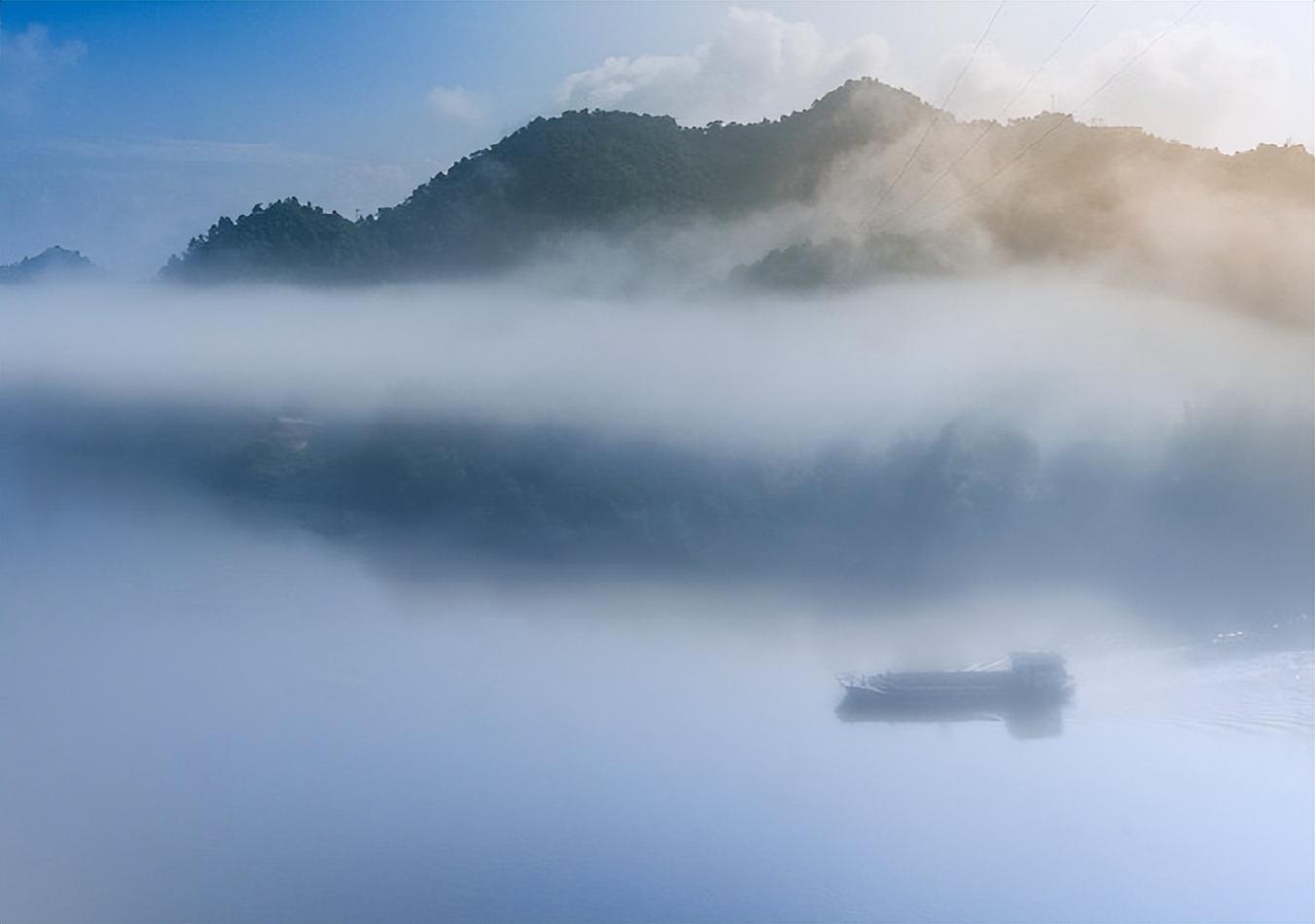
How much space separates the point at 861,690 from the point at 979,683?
2.85 feet

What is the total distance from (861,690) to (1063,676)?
147 cm

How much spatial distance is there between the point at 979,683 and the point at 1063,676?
0.61 m

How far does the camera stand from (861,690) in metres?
15.4

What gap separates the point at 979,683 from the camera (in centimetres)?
1541

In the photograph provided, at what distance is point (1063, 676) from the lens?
1528 centimetres
